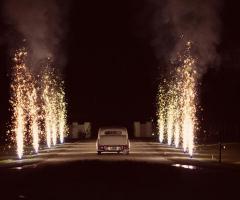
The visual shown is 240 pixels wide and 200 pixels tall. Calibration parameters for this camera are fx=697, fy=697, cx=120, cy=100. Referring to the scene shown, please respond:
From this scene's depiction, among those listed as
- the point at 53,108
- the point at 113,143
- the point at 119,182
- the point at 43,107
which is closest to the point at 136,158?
the point at 113,143

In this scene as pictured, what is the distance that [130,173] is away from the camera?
26047 millimetres

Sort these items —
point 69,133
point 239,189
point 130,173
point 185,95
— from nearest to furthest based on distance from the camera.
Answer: point 239,189, point 130,173, point 185,95, point 69,133

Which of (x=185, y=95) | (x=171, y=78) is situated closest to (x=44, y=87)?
(x=171, y=78)

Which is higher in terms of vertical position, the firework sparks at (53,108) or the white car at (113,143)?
the firework sparks at (53,108)

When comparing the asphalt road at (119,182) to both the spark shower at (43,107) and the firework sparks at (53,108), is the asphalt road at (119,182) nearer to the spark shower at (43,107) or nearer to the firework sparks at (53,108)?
the spark shower at (43,107)

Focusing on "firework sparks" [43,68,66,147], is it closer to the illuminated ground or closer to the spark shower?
the spark shower

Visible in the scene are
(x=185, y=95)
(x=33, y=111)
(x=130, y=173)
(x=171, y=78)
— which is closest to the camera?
(x=130, y=173)

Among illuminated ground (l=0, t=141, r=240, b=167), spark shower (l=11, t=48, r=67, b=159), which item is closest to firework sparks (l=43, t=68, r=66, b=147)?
spark shower (l=11, t=48, r=67, b=159)

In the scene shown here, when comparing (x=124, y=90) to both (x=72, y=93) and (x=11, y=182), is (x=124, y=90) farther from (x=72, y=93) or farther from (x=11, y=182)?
(x=11, y=182)

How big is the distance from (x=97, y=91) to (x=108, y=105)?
9.97 ft

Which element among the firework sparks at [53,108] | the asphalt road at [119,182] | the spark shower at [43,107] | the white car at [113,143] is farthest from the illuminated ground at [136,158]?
the firework sparks at [53,108]

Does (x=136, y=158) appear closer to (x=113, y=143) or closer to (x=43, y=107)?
(x=113, y=143)

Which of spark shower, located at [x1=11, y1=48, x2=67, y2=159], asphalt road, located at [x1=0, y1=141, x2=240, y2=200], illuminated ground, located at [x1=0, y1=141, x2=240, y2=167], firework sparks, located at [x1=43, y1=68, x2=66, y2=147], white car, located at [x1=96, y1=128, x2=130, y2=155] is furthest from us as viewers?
firework sparks, located at [x1=43, y1=68, x2=66, y2=147]

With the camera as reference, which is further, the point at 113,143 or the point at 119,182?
the point at 113,143
